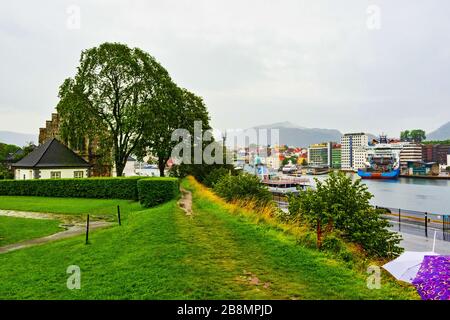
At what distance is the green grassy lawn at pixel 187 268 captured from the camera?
265 inches

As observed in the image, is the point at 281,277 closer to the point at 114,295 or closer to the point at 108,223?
the point at 114,295

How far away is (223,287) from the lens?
22.3ft

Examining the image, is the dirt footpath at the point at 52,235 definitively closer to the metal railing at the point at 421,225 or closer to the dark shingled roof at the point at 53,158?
the dark shingled roof at the point at 53,158

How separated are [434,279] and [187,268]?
546 centimetres

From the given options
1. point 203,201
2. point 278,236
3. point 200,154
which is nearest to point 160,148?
point 200,154

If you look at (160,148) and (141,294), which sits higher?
(160,148)

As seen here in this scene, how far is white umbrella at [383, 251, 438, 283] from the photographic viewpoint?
7696mm

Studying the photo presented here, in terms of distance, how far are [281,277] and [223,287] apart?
152 cm

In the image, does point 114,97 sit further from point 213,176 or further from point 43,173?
point 213,176

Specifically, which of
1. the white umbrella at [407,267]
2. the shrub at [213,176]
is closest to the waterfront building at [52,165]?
the shrub at [213,176]

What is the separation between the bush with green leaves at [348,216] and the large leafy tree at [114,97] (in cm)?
2331

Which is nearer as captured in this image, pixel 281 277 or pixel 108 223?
pixel 281 277

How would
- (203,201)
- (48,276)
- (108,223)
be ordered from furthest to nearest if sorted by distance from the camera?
1. (203,201)
2. (108,223)
3. (48,276)
